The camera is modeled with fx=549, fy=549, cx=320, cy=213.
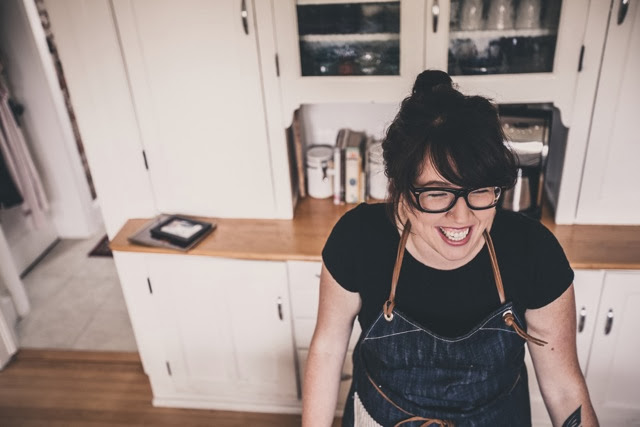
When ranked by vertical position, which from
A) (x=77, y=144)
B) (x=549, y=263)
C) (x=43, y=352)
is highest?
(x=549, y=263)

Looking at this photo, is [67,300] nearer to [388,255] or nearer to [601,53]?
[388,255]

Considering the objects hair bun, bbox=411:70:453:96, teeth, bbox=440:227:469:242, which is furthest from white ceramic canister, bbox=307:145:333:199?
teeth, bbox=440:227:469:242

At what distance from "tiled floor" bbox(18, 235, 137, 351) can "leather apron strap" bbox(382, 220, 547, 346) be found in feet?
6.62

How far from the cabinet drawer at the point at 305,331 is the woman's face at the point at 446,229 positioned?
0.98 meters

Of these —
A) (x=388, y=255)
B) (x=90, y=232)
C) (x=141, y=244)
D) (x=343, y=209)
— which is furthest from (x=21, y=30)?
(x=388, y=255)

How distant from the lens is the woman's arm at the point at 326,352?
4.01ft

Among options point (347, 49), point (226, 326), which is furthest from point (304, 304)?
point (347, 49)

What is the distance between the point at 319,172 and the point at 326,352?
3.54 ft

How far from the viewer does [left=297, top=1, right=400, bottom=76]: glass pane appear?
5.80 feet

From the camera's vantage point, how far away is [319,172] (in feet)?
7.22

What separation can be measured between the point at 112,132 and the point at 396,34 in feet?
3.50

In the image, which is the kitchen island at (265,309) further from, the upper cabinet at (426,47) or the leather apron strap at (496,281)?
the leather apron strap at (496,281)

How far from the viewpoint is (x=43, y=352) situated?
2.79 m

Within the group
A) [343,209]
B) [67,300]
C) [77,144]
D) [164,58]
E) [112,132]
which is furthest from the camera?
[77,144]
